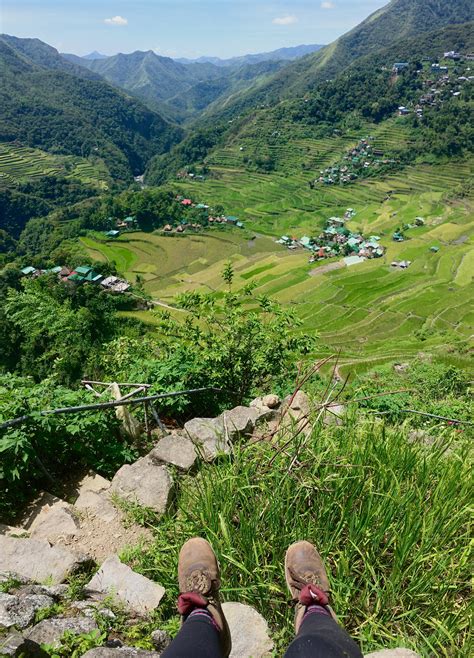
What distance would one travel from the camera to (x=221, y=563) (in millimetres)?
2533

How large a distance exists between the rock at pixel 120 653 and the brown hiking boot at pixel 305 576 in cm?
76

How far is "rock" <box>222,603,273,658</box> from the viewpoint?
7.15ft

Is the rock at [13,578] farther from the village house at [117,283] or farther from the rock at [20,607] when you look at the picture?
the village house at [117,283]

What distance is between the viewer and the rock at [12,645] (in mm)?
1845

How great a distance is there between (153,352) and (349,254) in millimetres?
64389

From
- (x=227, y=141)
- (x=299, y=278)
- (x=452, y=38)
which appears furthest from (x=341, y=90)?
(x=299, y=278)

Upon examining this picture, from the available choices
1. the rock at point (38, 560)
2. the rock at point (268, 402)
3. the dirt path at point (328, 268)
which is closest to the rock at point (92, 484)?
the rock at point (38, 560)

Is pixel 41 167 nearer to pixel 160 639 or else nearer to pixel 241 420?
pixel 241 420

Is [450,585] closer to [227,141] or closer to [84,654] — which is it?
[84,654]

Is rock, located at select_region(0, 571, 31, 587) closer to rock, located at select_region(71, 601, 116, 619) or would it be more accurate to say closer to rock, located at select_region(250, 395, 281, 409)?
rock, located at select_region(71, 601, 116, 619)

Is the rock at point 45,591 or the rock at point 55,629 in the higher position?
the rock at point 55,629

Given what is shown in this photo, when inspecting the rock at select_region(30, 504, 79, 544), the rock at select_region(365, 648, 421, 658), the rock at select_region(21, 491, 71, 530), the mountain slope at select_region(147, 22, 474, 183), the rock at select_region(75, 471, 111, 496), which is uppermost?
the mountain slope at select_region(147, 22, 474, 183)

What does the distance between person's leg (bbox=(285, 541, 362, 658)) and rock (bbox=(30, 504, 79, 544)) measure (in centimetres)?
A: 202

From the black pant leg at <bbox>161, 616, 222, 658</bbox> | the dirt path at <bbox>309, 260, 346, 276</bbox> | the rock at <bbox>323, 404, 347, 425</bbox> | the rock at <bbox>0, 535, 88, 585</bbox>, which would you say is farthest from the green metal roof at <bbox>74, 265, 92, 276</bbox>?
the black pant leg at <bbox>161, 616, 222, 658</bbox>
